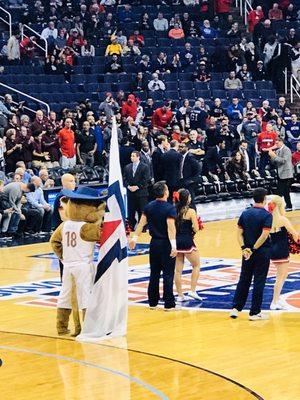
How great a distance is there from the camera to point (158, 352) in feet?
39.8

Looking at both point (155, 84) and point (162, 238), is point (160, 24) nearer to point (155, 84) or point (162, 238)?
point (155, 84)

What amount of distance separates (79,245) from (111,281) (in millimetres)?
550

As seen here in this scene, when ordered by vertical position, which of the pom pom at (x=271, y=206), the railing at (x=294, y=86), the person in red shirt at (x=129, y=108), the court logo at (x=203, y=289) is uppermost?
the railing at (x=294, y=86)

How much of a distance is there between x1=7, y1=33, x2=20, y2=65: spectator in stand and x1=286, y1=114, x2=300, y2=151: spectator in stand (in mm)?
Result: 7337

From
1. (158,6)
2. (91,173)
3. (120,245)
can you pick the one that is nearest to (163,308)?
(120,245)

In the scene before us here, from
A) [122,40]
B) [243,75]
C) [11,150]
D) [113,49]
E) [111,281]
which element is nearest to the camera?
[111,281]

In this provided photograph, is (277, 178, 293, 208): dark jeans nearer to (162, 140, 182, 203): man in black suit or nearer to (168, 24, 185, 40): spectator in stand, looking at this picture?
(162, 140, 182, 203): man in black suit

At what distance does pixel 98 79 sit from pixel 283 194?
641cm

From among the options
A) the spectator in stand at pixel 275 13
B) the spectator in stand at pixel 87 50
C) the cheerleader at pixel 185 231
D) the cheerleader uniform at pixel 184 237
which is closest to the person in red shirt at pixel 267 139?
the spectator in stand at pixel 87 50

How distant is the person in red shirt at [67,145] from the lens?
2486 cm

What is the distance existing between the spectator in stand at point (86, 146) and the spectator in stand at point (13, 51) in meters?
4.31

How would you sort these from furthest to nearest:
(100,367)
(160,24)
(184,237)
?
(160,24) < (184,237) < (100,367)

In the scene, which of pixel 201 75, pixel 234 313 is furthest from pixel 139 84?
pixel 234 313

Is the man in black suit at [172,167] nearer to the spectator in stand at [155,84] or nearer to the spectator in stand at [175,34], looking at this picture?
the spectator in stand at [155,84]
